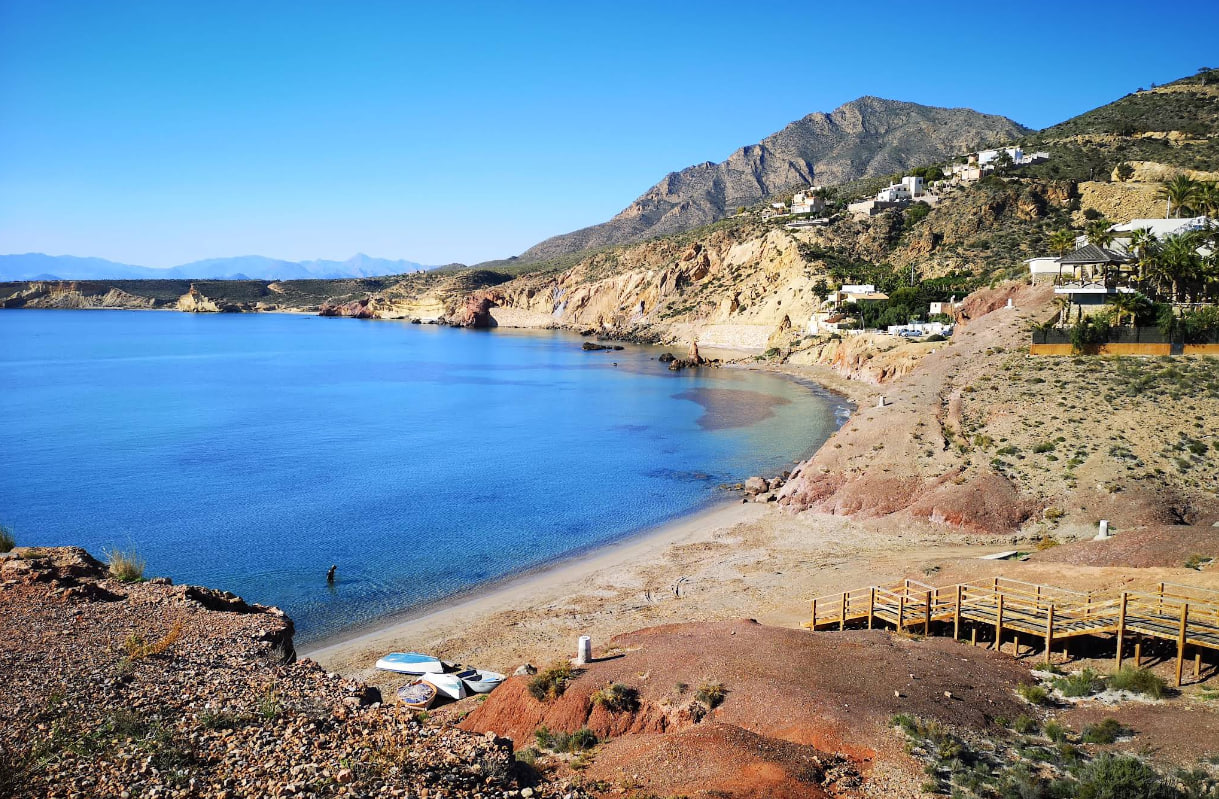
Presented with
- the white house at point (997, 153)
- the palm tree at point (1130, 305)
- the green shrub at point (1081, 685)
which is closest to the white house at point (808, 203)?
the white house at point (997, 153)

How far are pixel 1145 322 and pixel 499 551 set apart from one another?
31.0 m

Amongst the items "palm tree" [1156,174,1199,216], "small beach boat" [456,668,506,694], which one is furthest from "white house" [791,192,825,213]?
"small beach boat" [456,668,506,694]

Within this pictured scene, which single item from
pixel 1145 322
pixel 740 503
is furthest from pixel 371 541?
pixel 1145 322

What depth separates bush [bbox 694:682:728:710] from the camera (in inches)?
495

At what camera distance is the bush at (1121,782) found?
29.1 ft

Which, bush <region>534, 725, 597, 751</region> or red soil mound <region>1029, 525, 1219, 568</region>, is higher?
red soil mound <region>1029, 525, 1219, 568</region>

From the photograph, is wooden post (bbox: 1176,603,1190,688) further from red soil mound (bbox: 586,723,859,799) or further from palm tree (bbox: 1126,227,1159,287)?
palm tree (bbox: 1126,227,1159,287)

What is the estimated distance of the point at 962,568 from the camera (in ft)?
63.1

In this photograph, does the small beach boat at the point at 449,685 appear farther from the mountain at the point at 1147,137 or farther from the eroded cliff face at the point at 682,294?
the mountain at the point at 1147,137

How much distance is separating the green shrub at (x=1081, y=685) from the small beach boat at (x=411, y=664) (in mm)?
11905

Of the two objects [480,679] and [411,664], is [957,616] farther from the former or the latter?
[411,664]

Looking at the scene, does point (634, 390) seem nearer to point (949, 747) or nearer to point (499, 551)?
point (499, 551)

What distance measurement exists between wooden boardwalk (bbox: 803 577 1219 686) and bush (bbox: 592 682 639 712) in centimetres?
593

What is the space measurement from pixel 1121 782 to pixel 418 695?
1182 cm
